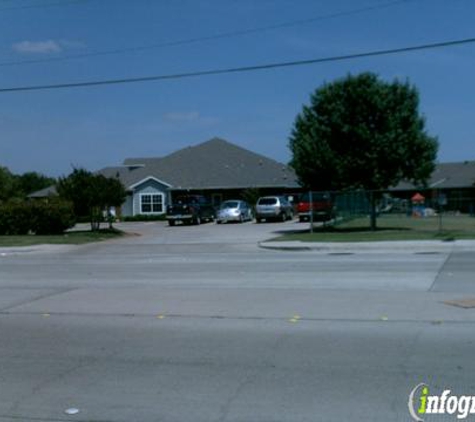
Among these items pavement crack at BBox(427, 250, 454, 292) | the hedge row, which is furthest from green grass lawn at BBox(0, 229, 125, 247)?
pavement crack at BBox(427, 250, 454, 292)

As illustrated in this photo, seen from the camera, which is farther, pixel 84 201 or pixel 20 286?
pixel 84 201

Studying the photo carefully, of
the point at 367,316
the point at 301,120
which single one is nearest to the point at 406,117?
the point at 301,120

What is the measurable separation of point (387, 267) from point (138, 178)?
42913 mm

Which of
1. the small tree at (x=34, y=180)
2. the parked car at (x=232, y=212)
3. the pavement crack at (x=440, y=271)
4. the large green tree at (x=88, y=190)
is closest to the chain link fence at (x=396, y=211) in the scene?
the large green tree at (x=88, y=190)

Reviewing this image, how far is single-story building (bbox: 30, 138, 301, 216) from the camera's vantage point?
5525 cm

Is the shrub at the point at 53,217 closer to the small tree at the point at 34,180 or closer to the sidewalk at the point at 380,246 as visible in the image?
the sidewalk at the point at 380,246

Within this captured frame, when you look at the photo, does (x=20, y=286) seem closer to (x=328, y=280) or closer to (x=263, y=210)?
(x=328, y=280)

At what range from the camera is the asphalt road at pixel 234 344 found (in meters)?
5.84

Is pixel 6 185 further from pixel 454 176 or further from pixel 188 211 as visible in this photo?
pixel 454 176

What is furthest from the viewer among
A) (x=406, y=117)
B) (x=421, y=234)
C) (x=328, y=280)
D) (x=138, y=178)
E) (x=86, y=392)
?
(x=138, y=178)

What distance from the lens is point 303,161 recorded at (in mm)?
30750

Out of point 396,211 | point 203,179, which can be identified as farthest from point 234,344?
point 203,179

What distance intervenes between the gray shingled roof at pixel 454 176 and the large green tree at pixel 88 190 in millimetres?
35951

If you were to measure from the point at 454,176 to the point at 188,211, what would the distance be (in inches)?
1274
